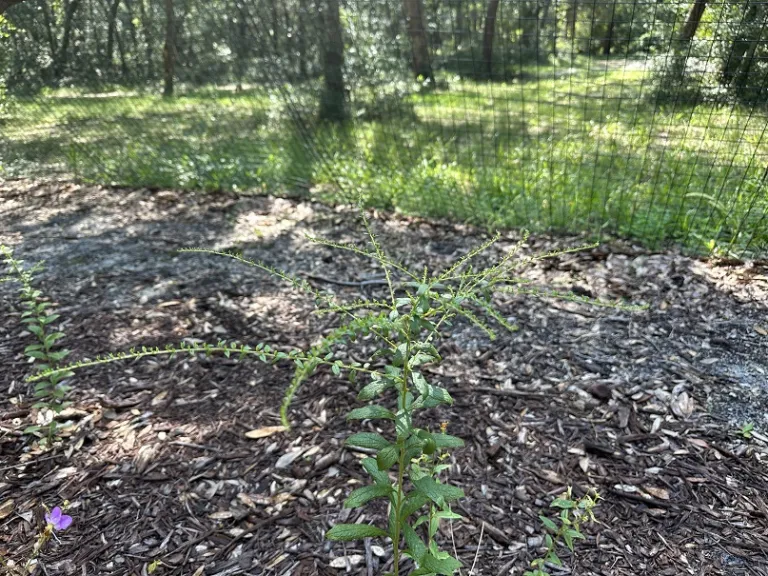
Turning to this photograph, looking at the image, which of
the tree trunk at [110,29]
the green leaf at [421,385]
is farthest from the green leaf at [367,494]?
the tree trunk at [110,29]

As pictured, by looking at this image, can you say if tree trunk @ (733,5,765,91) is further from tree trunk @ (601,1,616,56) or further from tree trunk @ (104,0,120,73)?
tree trunk @ (104,0,120,73)

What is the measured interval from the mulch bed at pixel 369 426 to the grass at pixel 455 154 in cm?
49

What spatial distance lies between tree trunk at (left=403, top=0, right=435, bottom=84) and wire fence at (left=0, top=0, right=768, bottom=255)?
0.6 inches

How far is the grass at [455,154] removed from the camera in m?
3.22

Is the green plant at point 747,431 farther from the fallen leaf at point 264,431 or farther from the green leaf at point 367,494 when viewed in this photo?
the fallen leaf at point 264,431

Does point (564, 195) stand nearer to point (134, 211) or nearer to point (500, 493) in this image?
point (500, 493)

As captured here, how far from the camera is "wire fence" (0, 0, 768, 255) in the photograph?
3.10m

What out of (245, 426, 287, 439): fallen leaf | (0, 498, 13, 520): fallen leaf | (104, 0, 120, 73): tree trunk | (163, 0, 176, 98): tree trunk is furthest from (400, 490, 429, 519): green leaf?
(104, 0, 120, 73): tree trunk

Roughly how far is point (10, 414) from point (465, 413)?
1.71 m

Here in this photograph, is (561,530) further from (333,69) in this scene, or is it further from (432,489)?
(333,69)

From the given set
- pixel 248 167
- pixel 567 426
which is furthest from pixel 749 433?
pixel 248 167

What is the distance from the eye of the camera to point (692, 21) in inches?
117

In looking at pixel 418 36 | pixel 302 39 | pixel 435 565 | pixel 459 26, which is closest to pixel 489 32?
pixel 459 26

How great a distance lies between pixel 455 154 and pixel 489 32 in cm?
94
